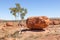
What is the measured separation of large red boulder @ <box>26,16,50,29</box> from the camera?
84.0 ft

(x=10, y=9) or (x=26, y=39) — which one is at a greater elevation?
(x=10, y=9)

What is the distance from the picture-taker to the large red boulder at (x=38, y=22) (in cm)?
2560

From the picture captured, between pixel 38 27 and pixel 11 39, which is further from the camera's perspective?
pixel 38 27

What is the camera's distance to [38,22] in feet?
84.5

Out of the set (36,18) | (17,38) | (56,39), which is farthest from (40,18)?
(56,39)

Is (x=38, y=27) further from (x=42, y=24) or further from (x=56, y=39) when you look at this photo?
(x=56, y=39)

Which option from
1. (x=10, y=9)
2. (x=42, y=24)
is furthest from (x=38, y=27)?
(x=10, y=9)

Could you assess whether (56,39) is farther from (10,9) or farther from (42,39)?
(10,9)

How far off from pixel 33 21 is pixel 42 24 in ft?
5.13

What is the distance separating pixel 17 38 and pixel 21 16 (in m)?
38.6

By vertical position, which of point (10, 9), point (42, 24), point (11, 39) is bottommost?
point (11, 39)

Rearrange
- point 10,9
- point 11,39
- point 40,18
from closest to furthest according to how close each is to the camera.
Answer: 1. point 11,39
2. point 40,18
3. point 10,9

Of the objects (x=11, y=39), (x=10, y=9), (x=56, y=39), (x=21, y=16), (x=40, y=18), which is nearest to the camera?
(x=56, y=39)

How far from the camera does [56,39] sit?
19.2 metres
